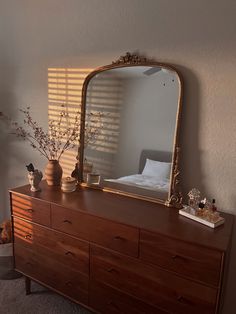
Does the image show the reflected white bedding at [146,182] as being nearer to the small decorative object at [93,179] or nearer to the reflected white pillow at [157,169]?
the reflected white pillow at [157,169]

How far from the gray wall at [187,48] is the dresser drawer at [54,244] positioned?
0.81 meters

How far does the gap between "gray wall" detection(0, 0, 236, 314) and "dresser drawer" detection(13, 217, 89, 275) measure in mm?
808

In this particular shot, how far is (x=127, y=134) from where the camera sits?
6.40 feet

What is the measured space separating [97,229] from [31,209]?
57 cm

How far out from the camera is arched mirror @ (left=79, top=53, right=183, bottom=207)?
1753 millimetres

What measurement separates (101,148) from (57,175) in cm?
40

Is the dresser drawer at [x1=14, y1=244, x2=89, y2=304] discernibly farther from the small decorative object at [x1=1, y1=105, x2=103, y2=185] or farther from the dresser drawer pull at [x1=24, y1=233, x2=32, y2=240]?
the small decorative object at [x1=1, y1=105, x2=103, y2=185]

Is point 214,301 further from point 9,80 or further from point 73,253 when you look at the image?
point 9,80

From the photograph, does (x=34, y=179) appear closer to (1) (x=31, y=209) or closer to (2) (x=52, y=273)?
(1) (x=31, y=209)

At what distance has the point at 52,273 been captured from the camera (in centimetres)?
192

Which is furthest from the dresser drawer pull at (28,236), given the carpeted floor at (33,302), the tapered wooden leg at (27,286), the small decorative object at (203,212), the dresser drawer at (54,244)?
the small decorative object at (203,212)

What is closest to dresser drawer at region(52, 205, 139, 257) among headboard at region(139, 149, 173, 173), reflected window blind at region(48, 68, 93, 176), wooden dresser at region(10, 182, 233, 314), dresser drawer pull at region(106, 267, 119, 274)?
wooden dresser at region(10, 182, 233, 314)

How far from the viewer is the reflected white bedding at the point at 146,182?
5.95ft

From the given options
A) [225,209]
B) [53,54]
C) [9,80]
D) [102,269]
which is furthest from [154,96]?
[9,80]
